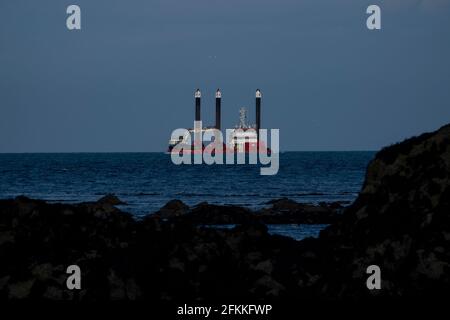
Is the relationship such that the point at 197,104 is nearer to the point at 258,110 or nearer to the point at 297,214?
the point at 258,110

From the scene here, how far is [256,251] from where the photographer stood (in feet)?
Answer: 43.9

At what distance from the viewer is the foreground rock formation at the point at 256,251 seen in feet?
38.9

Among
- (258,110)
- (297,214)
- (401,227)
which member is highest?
A: (258,110)

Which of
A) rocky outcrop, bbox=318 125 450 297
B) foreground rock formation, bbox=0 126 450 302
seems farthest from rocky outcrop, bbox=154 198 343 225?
rocky outcrop, bbox=318 125 450 297

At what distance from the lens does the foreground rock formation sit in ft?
38.9

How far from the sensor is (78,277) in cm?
1199

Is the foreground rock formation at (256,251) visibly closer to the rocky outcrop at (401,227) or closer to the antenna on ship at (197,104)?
the rocky outcrop at (401,227)

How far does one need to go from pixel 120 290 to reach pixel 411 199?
353cm

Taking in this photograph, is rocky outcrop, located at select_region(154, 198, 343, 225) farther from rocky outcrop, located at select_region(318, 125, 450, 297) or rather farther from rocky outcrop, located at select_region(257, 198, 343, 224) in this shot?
rocky outcrop, located at select_region(318, 125, 450, 297)

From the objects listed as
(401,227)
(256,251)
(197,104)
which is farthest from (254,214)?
(197,104)

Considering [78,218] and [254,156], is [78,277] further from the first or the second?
[254,156]
